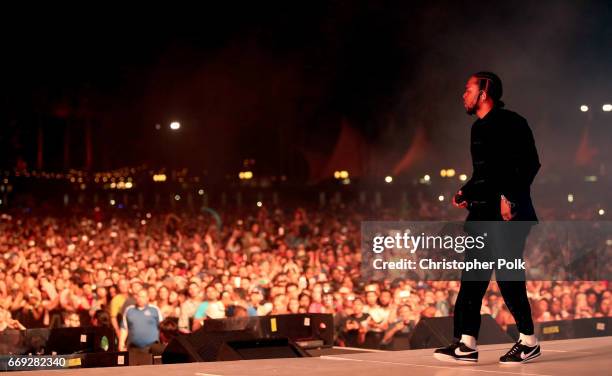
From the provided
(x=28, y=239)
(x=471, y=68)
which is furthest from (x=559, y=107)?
(x=28, y=239)

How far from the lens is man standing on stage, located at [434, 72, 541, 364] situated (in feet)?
15.8

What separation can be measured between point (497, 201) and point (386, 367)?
0.97 metres

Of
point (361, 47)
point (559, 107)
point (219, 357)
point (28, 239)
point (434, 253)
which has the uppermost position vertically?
point (361, 47)

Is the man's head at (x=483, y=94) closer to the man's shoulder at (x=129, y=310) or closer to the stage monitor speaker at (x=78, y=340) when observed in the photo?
the stage monitor speaker at (x=78, y=340)

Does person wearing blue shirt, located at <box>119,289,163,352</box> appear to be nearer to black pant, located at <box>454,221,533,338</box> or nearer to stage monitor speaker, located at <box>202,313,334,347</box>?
stage monitor speaker, located at <box>202,313,334,347</box>

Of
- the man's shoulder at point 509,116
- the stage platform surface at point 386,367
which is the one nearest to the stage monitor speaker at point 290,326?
the stage platform surface at point 386,367

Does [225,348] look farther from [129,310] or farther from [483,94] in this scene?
[129,310]

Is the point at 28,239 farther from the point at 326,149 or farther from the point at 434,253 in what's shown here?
the point at 326,149

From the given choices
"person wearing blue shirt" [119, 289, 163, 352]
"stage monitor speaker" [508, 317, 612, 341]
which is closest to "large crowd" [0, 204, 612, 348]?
"person wearing blue shirt" [119, 289, 163, 352]

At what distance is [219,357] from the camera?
21.1 ft

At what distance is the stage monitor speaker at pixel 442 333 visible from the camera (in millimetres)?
7742

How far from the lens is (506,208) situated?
4.78 m

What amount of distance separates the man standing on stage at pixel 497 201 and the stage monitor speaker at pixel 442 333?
2739 millimetres

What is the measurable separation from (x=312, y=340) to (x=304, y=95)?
1809 inches
